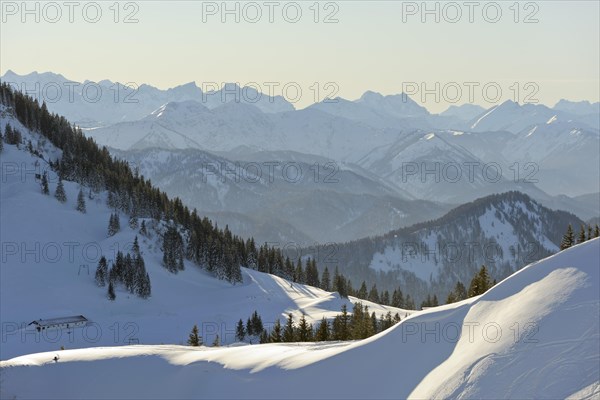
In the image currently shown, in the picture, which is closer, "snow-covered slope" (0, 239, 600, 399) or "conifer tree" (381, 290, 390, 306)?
"snow-covered slope" (0, 239, 600, 399)

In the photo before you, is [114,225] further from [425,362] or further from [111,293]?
[425,362]

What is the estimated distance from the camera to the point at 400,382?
25.8 metres

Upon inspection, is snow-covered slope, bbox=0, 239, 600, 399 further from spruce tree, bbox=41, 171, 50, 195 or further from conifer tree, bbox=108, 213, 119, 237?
spruce tree, bbox=41, 171, 50, 195

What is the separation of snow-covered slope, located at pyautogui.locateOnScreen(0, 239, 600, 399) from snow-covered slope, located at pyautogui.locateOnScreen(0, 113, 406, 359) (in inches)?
1878

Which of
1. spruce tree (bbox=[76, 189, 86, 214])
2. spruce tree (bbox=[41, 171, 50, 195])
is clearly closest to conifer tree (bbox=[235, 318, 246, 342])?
spruce tree (bbox=[76, 189, 86, 214])

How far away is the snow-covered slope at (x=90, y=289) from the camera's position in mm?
92062

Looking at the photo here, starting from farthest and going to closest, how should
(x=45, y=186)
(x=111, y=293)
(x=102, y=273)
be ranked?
(x=45, y=186) < (x=102, y=273) < (x=111, y=293)

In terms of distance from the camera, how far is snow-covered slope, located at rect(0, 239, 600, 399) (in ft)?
75.2

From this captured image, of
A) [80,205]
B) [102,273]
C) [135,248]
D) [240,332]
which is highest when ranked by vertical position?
[80,205]

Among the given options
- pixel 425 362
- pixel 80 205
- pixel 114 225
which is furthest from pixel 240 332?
pixel 425 362

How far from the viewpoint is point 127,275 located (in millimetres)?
110312

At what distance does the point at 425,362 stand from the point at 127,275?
91386 millimetres

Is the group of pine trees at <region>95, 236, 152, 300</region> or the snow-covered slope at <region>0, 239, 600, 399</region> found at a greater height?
the group of pine trees at <region>95, 236, 152, 300</region>

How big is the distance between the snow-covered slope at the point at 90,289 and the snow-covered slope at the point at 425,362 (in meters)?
47.7
